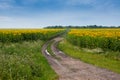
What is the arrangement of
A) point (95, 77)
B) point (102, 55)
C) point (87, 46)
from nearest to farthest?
point (95, 77) → point (102, 55) → point (87, 46)

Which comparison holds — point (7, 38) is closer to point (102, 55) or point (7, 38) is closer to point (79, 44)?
point (79, 44)

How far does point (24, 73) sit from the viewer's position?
1452 cm

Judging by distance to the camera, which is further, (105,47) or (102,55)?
(105,47)

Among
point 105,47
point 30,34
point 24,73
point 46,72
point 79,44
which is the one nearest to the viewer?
point 24,73

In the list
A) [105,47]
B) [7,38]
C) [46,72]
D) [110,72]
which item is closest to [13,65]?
[46,72]

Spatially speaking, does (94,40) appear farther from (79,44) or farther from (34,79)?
(34,79)

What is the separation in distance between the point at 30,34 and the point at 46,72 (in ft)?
118

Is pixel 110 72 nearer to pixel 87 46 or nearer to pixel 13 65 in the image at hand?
pixel 13 65

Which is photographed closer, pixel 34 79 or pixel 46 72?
pixel 34 79

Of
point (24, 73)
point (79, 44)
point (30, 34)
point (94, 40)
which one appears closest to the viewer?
point (24, 73)

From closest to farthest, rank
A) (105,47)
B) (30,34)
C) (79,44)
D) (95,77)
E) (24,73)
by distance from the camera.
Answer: (24,73), (95,77), (105,47), (79,44), (30,34)

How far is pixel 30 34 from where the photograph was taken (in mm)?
52594

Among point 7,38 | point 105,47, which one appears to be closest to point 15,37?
point 7,38

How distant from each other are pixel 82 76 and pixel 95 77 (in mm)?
871
